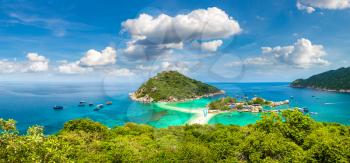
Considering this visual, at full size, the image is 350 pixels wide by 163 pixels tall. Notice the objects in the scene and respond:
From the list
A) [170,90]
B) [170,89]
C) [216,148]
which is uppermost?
[170,89]

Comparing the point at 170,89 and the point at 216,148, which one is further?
the point at 170,89

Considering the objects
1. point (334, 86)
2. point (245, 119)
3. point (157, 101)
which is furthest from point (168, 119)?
point (334, 86)

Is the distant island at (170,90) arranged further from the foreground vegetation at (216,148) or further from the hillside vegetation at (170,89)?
the foreground vegetation at (216,148)

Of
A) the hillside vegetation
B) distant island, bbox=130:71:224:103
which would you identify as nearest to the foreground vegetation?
distant island, bbox=130:71:224:103

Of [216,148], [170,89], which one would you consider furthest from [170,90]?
[216,148]

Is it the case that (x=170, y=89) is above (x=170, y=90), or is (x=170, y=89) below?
above

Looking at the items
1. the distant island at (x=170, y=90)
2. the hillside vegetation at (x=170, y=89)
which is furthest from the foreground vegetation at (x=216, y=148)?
the hillside vegetation at (x=170, y=89)

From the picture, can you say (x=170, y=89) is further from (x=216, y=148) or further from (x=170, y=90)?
(x=216, y=148)

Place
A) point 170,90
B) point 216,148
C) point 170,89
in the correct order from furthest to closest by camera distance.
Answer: point 170,89 < point 170,90 < point 216,148

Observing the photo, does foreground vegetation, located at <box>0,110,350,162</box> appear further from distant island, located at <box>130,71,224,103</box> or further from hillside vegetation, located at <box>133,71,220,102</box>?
hillside vegetation, located at <box>133,71,220,102</box>
